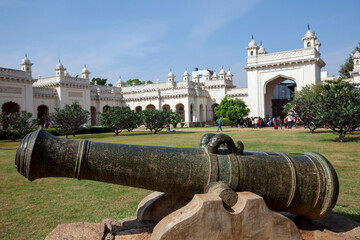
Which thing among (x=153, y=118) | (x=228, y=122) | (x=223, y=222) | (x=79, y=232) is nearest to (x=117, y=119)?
(x=153, y=118)

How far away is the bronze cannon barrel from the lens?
224 cm

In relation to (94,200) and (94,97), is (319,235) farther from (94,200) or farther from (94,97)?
(94,97)

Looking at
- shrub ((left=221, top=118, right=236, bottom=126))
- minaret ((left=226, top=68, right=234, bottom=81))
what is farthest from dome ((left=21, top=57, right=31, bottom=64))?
minaret ((left=226, top=68, right=234, bottom=81))

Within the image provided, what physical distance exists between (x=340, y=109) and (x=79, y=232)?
38.5 feet

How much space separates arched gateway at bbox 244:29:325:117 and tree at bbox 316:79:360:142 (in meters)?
18.3

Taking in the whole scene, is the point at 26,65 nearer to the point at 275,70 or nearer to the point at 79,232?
the point at 275,70

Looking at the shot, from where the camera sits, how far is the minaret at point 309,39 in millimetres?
29950

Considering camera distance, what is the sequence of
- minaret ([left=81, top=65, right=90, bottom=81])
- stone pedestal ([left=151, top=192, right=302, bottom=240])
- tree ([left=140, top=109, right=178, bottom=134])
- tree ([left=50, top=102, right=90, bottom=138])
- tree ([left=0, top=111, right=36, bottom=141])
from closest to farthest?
1. stone pedestal ([left=151, top=192, right=302, bottom=240])
2. tree ([left=0, top=111, right=36, bottom=141])
3. tree ([left=50, top=102, right=90, bottom=138])
4. tree ([left=140, top=109, right=178, bottom=134])
5. minaret ([left=81, top=65, right=90, bottom=81])

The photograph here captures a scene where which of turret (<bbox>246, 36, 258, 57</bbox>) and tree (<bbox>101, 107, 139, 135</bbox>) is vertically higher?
turret (<bbox>246, 36, 258, 57</bbox>)

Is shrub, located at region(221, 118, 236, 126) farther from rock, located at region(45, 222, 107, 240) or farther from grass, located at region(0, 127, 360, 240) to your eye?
rock, located at region(45, 222, 107, 240)

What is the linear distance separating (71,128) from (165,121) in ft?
23.1

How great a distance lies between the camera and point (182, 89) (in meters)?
37.5

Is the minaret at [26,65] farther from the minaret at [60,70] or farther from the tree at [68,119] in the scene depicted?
the tree at [68,119]

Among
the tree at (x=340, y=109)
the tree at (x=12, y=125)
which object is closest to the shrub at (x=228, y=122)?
the tree at (x=340, y=109)
